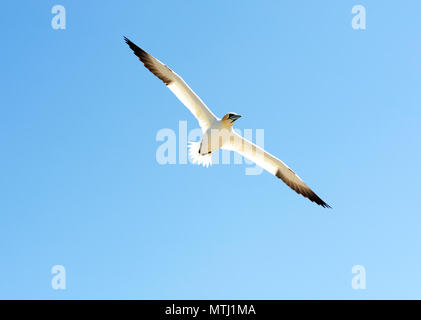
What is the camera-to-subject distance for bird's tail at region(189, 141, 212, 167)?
1697 cm

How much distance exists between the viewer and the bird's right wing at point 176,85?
52.6ft

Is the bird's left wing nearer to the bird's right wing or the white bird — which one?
the white bird

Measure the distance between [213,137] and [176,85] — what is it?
2044 millimetres

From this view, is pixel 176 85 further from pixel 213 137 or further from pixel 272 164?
pixel 272 164

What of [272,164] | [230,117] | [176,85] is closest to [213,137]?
[230,117]

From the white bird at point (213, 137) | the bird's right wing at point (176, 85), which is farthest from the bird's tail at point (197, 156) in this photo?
the bird's right wing at point (176, 85)

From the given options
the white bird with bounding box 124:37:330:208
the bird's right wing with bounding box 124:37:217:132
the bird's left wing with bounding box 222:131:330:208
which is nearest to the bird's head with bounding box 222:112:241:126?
the white bird with bounding box 124:37:330:208

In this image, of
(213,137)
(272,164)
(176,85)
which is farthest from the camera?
(272,164)

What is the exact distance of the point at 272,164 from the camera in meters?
17.6

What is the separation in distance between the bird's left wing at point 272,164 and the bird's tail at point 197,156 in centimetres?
76

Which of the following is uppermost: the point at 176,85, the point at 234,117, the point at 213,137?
the point at 176,85

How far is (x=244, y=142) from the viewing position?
674 inches

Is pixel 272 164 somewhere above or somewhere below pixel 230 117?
below
